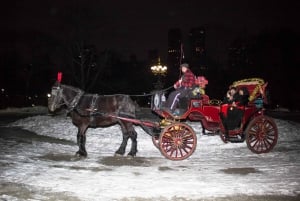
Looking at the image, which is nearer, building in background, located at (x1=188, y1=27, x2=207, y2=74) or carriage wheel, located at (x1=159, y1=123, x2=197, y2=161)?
carriage wheel, located at (x1=159, y1=123, x2=197, y2=161)

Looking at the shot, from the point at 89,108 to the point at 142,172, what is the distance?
297cm

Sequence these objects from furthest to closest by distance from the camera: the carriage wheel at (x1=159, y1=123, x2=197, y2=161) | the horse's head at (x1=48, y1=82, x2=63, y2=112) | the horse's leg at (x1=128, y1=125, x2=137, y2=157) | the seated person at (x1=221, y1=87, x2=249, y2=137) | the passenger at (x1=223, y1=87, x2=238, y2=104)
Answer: the passenger at (x1=223, y1=87, x2=238, y2=104) < the seated person at (x1=221, y1=87, x2=249, y2=137) < the horse's leg at (x1=128, y1=125, x2=137, y2=157) < the horse's head at (x1=48, y1=82, x2=63, y2=112) < the carriage wheel at (x1=159, y1=123, x2=197, y2=161)

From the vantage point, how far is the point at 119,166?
34.3ft

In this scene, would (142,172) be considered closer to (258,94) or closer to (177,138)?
(177,138)

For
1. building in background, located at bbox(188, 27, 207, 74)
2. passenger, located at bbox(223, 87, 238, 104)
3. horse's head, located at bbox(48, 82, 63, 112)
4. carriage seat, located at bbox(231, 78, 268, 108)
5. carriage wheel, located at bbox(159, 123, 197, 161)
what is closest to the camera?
carriage wheel, located at bbox(159, 123, 197, 161)

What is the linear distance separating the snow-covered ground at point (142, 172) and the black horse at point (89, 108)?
0.82 m

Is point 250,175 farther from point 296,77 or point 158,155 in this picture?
point 296,77

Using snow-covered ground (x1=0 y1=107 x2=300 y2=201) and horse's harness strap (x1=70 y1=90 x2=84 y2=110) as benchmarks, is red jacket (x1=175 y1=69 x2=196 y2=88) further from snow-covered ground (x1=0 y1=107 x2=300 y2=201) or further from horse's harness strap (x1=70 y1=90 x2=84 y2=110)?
horse's harness strap (x1=70 y1=90 x2=84 y2=110)

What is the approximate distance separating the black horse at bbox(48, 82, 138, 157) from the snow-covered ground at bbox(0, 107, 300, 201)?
0.82 m

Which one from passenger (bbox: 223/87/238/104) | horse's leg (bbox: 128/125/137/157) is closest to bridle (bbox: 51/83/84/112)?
horse's leg (bbox: 128/125/137/157)

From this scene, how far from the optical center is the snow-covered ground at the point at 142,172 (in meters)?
7.84

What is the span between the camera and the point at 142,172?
381 inches

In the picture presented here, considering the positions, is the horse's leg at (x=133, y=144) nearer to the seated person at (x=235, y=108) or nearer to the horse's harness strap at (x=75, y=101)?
the horse's harness strap at (x=75, y=101)

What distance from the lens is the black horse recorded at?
11.5m
